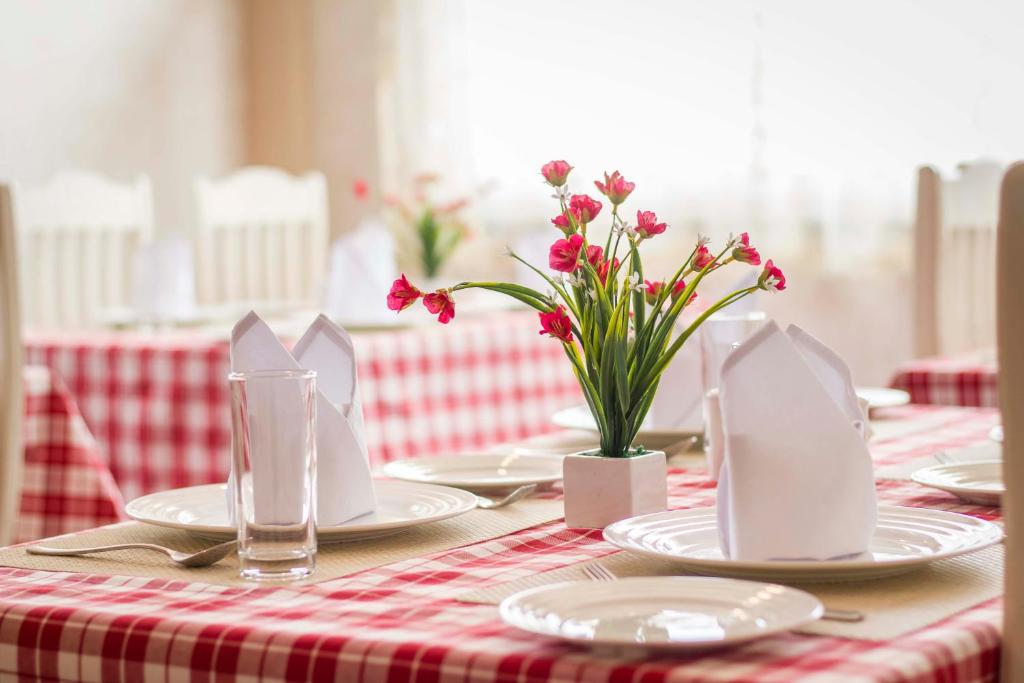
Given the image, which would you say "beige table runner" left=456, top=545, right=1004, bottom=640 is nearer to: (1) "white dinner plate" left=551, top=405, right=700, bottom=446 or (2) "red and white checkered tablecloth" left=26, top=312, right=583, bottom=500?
(1) "white dinner plate" left=551, top=405, right=700, bottom=446

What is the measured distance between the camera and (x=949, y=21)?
146 inches

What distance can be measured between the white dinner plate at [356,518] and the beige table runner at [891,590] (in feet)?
0.53

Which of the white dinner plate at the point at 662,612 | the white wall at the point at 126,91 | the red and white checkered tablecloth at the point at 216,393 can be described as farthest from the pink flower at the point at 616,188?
the white wall at the point at 126,91

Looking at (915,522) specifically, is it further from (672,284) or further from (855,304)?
(855,304)

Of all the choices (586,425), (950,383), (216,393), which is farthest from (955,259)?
(586,425)

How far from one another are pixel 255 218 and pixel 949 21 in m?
1.88

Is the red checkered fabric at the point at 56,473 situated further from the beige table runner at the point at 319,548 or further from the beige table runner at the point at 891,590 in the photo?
the beige table runner at the point at 891,590

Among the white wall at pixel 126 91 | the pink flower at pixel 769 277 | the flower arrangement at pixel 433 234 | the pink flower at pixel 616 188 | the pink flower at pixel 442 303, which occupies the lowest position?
the pink flower at pixel 442 303

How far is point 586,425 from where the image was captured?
1642 millimetres

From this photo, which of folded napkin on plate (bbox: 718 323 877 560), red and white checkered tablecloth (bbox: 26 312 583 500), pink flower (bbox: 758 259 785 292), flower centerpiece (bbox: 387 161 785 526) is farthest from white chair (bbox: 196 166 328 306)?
folded napkin on plate (bbox: 718 323 877 560)

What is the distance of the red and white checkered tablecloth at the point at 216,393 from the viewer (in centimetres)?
244

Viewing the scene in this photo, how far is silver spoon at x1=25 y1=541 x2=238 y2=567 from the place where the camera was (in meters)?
1.02

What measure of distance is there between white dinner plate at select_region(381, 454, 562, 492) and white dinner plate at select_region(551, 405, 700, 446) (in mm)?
127

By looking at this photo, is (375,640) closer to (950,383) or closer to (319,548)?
(319,548)
